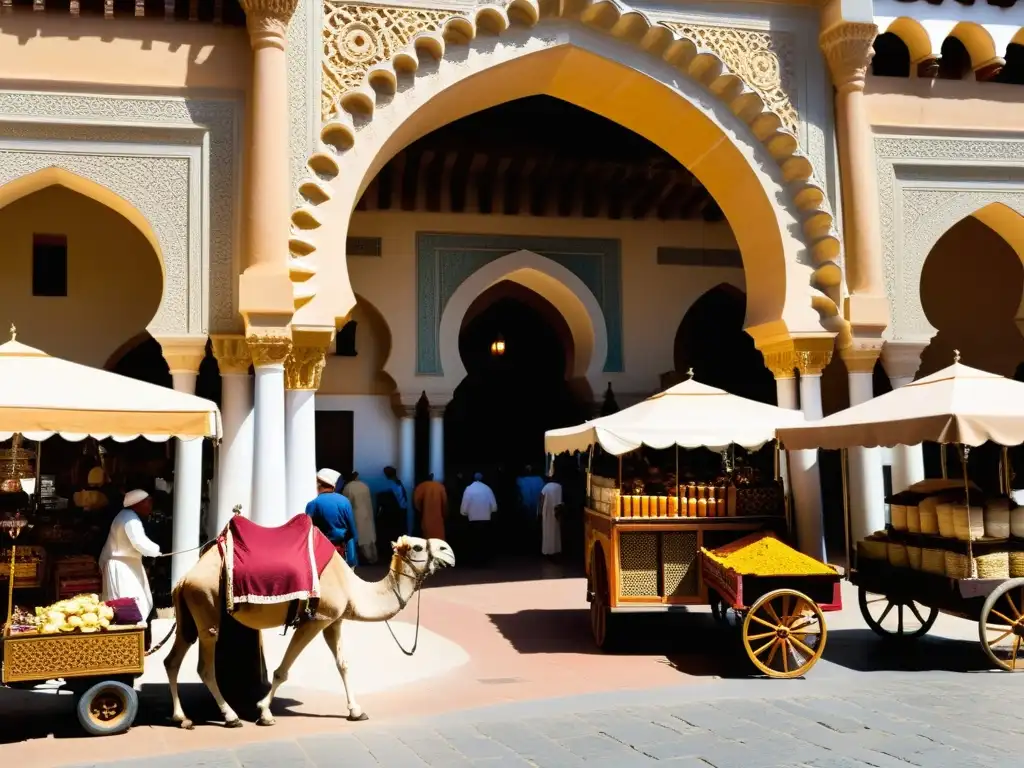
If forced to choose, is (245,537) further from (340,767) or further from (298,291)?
(298,291)

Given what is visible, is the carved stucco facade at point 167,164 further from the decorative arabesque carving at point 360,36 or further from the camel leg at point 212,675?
the camel leg at point 212,675

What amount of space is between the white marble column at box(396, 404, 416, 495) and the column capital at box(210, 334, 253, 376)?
5507 millimetres

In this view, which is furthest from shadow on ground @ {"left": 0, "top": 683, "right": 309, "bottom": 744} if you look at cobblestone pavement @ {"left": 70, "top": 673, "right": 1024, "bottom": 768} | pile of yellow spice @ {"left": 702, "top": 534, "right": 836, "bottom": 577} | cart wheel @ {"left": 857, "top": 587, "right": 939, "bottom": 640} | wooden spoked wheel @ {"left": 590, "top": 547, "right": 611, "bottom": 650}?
cart wheel @ {"left": 857, "top": 587, "right": 939, "bottom": 640}

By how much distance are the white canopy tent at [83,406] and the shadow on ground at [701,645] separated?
324 cm

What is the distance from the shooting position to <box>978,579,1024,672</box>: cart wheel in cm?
638

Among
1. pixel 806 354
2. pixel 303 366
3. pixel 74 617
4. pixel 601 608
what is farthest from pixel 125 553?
pixel 806 354

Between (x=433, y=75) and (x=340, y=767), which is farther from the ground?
(x=433, y=75)

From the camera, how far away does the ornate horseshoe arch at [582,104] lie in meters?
8.58

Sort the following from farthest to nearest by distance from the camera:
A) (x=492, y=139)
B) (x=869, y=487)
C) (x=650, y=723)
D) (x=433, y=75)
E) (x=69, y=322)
→ 1. (x=492, y=139)
2. (x=69, y=322)
3. (x=869, y=487)
4. (x=433, y=75)
5. (x=650, y=723)

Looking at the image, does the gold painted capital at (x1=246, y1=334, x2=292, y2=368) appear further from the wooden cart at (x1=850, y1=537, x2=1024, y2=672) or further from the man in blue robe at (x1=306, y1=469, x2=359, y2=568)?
the wooden cart at (x1=850, y1=537, x2=1024, y2=672)

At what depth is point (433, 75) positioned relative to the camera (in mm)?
9094

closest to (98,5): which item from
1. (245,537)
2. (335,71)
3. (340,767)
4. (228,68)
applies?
(228,68)

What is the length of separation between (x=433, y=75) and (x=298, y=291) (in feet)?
7.65

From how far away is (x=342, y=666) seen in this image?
5637mm
